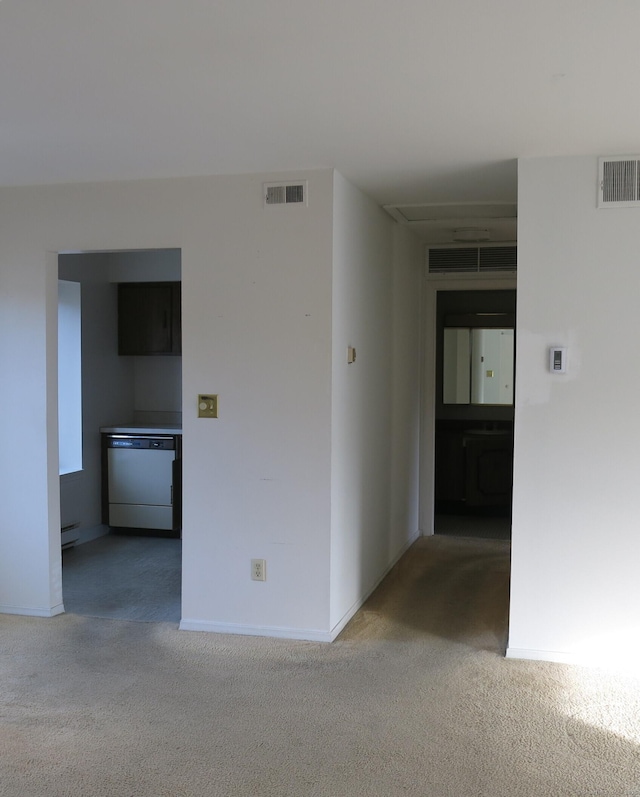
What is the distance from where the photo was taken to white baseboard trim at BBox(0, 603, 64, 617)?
4.58 metres

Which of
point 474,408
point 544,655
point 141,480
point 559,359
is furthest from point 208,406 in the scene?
point 474,408

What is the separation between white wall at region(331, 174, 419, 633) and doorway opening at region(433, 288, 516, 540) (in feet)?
4.54

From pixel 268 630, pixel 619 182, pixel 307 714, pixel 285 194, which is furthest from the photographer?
pixel 268 630

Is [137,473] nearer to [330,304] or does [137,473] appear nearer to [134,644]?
[134,644]

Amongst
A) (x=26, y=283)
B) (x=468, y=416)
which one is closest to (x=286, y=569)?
(x=26, y=283)

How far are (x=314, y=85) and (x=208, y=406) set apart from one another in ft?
6.20

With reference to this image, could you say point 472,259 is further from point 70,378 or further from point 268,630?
point 268,630

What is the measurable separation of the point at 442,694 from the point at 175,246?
2.50 m

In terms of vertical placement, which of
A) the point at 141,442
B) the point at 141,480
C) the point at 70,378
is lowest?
the point at 141,480

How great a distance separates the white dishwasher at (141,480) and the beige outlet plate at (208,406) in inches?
80.2

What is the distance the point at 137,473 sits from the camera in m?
6.39

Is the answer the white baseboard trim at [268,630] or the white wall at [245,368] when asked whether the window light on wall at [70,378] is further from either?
the white baseboard trim at [268,630]

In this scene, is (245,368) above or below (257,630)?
above

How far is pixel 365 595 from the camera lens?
491 centimetres
